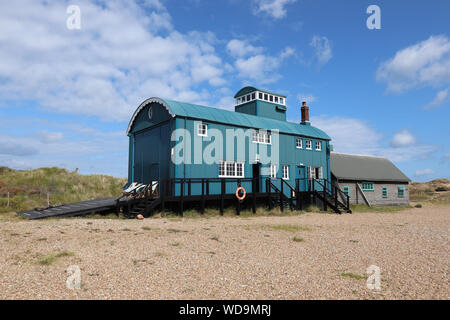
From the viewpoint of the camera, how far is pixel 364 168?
31062mm

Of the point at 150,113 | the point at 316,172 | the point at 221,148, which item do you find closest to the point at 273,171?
the point at 221,148

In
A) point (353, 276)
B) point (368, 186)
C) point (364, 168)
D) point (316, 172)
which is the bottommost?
point (353, 276)

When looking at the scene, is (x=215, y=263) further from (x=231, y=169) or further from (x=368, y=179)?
(x=368, y=179)

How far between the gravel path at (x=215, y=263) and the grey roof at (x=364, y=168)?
17569mm

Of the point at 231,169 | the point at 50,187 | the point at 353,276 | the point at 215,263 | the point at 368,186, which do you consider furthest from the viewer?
the point at 368,186

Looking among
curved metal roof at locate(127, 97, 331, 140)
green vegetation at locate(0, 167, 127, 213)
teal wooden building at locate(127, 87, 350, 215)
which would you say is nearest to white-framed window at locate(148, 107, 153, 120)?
teal wooden building at locate(127, 87, 350, 215)

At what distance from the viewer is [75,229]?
1103cm

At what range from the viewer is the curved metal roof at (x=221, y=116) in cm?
1831

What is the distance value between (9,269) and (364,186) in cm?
2911

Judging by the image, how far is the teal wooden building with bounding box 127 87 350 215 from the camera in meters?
18.0

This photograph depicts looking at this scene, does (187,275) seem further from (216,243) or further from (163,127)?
(163,127)

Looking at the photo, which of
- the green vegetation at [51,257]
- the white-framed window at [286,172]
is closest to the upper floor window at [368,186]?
the white-framed window at [286,172]

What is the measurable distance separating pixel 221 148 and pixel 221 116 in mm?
2190

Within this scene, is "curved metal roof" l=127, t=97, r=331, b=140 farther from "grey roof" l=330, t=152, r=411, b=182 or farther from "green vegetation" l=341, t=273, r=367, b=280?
"green vegetation" l=341, t=273, r=367, b=280
